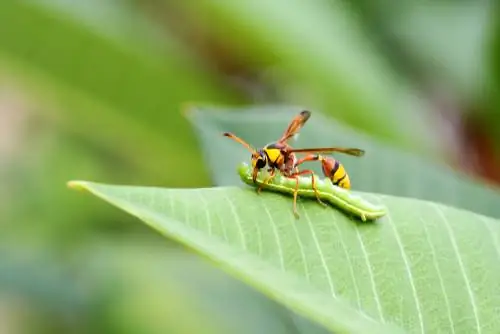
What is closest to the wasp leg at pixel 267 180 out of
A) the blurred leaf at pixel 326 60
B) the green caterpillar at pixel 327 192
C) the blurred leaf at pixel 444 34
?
the green caterpillar at pixel 327 192

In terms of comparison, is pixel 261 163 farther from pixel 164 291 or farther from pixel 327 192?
pixel 164 291

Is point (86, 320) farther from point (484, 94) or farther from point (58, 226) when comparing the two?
point (484, 94)

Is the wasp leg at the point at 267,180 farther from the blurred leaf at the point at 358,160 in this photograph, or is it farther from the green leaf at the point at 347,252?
the blurred leaf at the point at 358,160

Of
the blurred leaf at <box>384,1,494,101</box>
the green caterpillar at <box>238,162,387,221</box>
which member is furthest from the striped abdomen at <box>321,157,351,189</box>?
the blurred leaf at <box>384,1,494,101</box>

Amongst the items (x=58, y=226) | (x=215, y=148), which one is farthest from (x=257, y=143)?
(x=58, y=226)

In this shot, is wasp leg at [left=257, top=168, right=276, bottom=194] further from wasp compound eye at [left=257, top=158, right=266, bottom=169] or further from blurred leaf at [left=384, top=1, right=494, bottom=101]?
blurred leaf at [left=384, top=1, right=494, bottom=101]

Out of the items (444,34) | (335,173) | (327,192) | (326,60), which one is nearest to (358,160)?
(335,173)
